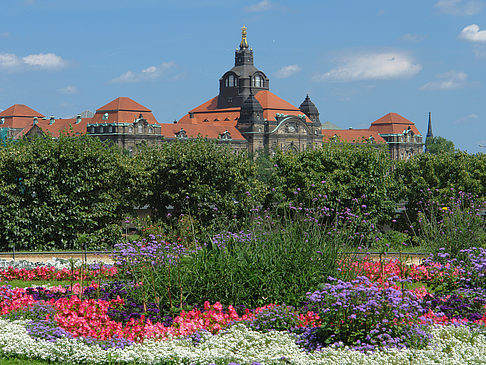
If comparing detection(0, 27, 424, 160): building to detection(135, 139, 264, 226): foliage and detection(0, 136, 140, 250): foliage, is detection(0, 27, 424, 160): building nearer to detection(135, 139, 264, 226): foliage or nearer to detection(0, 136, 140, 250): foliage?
detection(135, 139, 264, 226): foliage

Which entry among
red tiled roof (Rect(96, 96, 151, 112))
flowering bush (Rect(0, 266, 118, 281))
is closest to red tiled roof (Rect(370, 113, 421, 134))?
red tiled roof (Rect(96, 96, 151, 112))

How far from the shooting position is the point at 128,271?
11.8 m

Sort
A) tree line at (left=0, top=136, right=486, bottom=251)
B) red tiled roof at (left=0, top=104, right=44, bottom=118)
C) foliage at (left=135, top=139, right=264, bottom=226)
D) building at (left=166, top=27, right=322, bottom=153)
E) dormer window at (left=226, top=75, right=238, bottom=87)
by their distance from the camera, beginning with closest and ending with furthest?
1. tree line at (left=0, top=136, right=486, bottom=251)
2. foliage at (left=135, top=139, right=264, bottom=226)
3. building at (left=166, top=27, right=322, bottom=153)
4. red tiled roof at (left=0, top=104, right=44, bottom=118)
5. dormer window at (left=226, top=75, right=238, bottom=87)

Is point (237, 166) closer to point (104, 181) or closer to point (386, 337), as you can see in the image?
point (104, 181)

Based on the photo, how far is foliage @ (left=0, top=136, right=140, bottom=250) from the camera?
904 inches

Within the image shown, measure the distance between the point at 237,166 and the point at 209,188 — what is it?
5.68 feet

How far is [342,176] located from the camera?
96.1 ft

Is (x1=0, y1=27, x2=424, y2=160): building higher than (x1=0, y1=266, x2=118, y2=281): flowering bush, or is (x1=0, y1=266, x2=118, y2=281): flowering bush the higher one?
(x1=0, y1=27, x2=424, y2=160): building

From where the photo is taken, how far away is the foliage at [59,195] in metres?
23.0

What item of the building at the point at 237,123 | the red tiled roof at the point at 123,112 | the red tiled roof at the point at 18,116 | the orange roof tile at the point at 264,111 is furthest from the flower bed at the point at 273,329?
the red tiled roof at the point at 18,116

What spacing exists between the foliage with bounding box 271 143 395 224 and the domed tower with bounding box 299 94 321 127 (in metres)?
107

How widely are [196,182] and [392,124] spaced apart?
125111 mm

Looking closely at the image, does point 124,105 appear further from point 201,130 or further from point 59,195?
point 59,195

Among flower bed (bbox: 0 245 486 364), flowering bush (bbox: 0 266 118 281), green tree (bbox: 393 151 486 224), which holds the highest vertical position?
green tree (bbox: 393 151 486 224)
